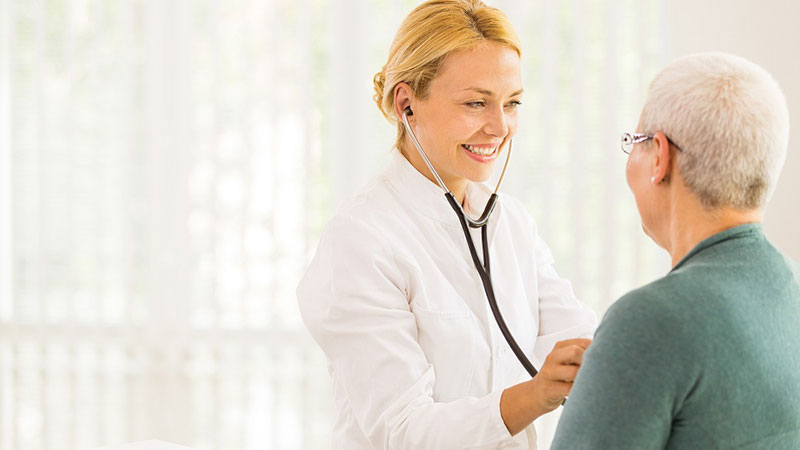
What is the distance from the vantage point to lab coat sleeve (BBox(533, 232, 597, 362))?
1.78 m

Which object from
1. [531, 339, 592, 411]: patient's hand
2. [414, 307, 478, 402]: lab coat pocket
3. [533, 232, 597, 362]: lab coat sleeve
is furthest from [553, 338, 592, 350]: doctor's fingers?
[533, 232, 597, 362]: lab coat sleeve

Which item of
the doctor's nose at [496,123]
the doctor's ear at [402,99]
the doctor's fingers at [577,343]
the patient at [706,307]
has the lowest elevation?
the doctor's fingers at [577,343]

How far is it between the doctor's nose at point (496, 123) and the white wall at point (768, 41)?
1.58 m

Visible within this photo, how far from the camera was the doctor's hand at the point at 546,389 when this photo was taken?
4.37ft

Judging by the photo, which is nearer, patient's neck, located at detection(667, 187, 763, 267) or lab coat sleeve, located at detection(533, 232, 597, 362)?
patient's neck, located at detection(667, 187, 763, 267)

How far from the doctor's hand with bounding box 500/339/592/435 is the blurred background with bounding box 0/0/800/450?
5.48 feet

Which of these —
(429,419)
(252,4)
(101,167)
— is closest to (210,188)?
(101,167)

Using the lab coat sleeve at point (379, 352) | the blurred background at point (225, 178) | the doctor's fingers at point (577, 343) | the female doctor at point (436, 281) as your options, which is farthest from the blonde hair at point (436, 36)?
the blurred background at point (225, 178)

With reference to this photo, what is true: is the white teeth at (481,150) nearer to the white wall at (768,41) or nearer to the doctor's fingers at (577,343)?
the doctor's fingers at (577,343)

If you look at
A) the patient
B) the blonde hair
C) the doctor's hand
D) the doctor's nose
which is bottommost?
the doctor's hand

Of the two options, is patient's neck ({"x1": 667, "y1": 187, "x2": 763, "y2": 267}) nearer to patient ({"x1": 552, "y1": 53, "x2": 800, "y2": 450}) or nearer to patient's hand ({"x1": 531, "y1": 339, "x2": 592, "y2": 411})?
patient ({"x1": 552, "y1": 53, "x2": 800, "y2": 450})

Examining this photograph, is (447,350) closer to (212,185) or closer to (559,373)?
(559,373)

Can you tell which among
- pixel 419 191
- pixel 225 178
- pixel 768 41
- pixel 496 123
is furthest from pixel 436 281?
pixel 768 41

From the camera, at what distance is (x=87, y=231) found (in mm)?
3287
